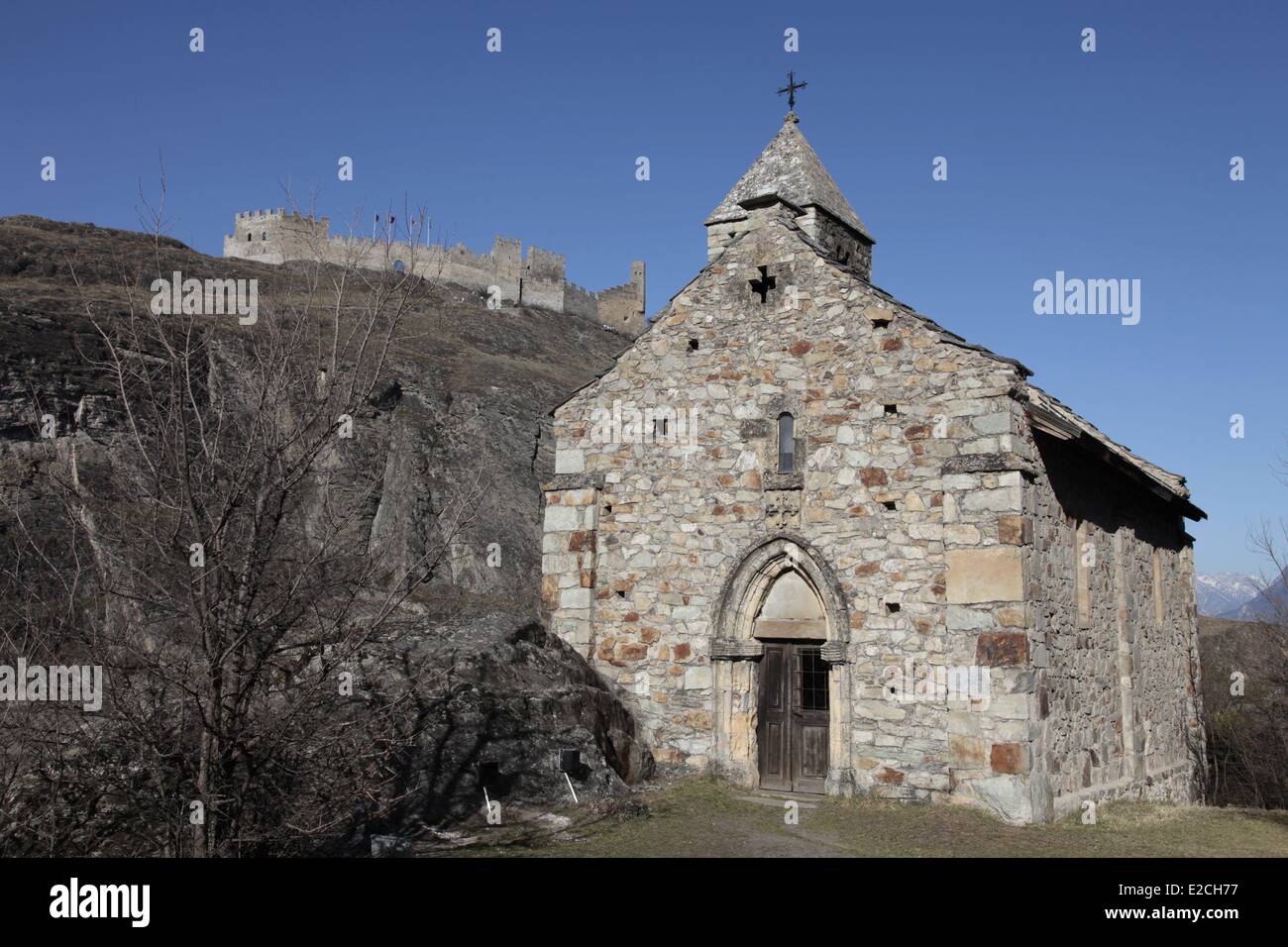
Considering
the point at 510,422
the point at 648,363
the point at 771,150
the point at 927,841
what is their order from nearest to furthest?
the point at 927,841 < the point at 648,363 < the point at 771,150 < the point at 510,422

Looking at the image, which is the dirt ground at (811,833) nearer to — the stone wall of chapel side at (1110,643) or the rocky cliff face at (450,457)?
the rocky cliff face at (450,457)

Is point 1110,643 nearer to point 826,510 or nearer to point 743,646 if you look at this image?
point 826,510

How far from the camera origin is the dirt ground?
370 inches

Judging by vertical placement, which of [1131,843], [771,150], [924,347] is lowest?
[1131,843]

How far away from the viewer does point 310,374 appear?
741cm

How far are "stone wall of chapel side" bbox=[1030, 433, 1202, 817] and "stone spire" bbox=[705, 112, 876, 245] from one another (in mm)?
7370

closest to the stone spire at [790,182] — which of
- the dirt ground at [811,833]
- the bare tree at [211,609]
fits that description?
the dirt ground at [811,833]

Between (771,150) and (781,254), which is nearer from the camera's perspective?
(781,254)

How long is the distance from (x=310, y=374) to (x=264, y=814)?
3.27 metres

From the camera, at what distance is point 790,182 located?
18594 mm
